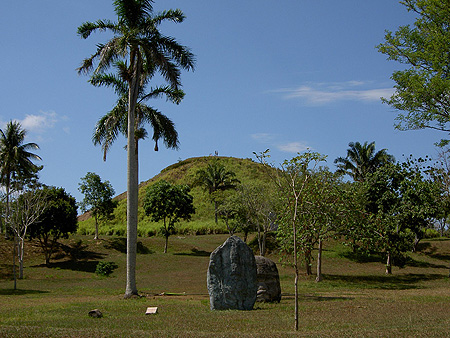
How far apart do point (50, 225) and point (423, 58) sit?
39.2 meters

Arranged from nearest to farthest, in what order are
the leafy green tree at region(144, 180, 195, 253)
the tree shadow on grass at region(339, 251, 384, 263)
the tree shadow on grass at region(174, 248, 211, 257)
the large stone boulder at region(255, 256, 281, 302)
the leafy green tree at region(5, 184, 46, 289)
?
the large stone boulder at region(255, 256, 281, 302) → the leafy green tree at region(5, 184, 46, 289) → the tree shadow on grass at region(339, 251, 384, 263) → the tree shadow on grass at region(174, 248, 211, 257) → the leafy green tree at region(144, 180, 195, 253)

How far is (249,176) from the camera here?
97.0 metres

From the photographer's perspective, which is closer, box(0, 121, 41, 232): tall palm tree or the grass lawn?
the grass lawn

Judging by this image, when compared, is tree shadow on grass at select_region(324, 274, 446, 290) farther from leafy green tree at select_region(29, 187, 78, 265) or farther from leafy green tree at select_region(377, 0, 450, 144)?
leafy green tree at select_region(29, 187, 78, 265)

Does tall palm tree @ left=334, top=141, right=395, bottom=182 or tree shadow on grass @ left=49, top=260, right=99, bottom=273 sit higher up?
tall palm tree @ left=334, top=141, right=395, bottom=182

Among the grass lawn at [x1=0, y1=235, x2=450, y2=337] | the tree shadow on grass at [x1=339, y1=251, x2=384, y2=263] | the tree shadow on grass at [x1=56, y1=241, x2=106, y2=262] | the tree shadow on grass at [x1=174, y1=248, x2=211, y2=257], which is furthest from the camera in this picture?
the tree shadow on grass at [x1=174, y1=248, x2=211, y2=257]

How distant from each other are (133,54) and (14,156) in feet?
96.9

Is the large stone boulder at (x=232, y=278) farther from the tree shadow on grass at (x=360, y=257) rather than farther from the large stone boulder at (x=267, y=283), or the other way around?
the tree shadow on grass at (x=360, y=257)

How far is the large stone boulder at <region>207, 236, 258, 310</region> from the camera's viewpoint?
18.4m

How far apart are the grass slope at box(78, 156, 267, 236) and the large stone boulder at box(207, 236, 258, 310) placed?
153ft

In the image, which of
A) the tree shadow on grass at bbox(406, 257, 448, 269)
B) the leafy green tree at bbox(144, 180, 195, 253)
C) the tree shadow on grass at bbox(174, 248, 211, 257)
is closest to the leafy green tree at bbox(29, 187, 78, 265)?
the leafy green tree at bbox(144, 180, 195, 253)

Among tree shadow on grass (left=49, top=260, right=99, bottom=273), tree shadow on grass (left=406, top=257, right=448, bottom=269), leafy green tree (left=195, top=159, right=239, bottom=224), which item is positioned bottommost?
tree shadow on grass (left=406, top=257, right=448, bottom=269)

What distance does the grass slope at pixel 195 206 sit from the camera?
68.1 m

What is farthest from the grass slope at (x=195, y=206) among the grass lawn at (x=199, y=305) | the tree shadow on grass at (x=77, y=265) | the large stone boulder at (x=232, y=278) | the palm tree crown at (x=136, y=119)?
the large stone boulder at (x=232, y=278)
